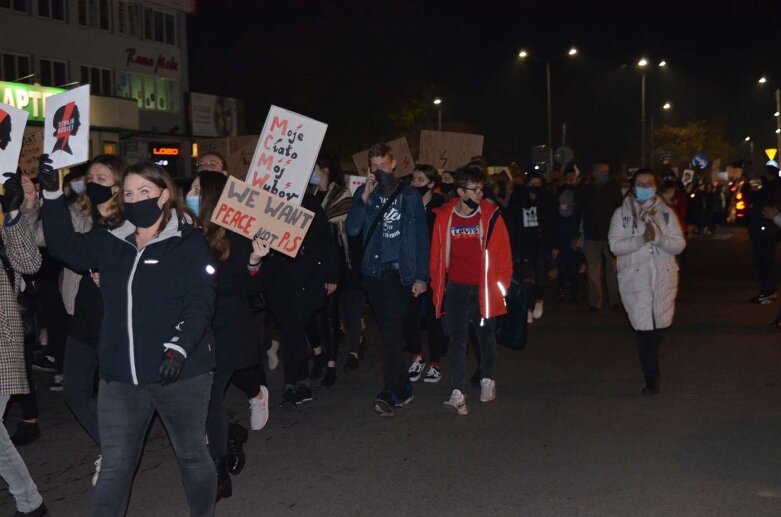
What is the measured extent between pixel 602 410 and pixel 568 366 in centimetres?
199

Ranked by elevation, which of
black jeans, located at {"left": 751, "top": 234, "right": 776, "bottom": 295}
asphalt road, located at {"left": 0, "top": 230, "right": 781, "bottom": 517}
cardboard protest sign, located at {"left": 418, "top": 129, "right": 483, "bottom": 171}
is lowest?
asphalt road, located at {"left": 0, "top": 230, "right": 781, "bottom": 517}

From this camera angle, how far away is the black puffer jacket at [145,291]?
14.8 ft

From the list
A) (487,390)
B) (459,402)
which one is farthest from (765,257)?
(459,402)

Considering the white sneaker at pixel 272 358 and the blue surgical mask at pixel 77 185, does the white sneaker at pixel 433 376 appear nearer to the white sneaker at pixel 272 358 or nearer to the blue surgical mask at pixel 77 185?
the white sneaker at pixel 272 358

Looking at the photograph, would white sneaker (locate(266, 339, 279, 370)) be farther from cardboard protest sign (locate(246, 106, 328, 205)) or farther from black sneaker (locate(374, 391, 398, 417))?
cardboard protest sign (locate(246, 106, 328, 205))

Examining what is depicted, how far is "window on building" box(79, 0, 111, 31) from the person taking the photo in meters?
38.8

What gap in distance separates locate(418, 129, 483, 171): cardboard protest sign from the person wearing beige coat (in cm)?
582

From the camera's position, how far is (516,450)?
692cm

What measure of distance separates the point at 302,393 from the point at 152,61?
37492 millimetres

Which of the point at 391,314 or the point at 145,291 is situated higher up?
the point at 145,291

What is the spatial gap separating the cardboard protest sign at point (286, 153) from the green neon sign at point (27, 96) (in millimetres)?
26754

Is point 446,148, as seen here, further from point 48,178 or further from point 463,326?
point 48,178

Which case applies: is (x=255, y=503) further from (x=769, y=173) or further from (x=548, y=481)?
(x=769, y=173)

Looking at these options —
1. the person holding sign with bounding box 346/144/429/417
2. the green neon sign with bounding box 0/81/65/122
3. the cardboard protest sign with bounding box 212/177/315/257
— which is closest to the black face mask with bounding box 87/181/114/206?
the cardboard protest sign with bounding box 212/177/315/257
